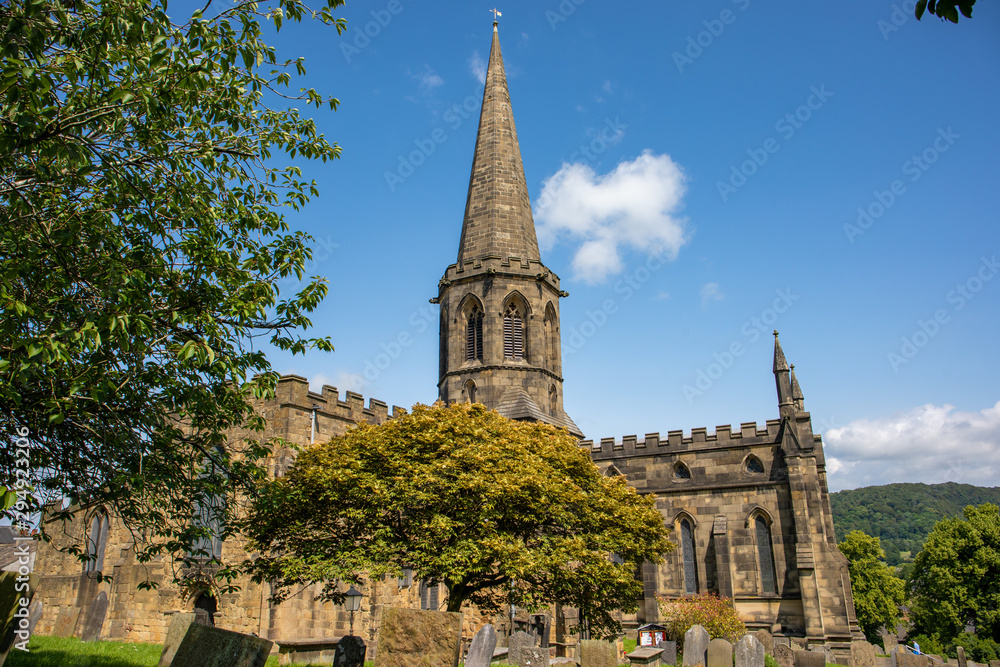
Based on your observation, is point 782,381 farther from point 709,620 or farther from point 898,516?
point 898,516

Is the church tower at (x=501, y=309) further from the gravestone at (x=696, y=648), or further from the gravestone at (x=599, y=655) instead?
the gravestone at (x=599, y=655)

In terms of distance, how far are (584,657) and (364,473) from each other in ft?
19.7

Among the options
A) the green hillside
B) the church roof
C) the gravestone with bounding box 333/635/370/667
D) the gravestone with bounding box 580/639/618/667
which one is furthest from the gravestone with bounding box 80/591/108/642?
the green hillside

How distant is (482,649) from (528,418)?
13793 millimetres

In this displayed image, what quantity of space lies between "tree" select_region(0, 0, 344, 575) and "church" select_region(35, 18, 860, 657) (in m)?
10.4

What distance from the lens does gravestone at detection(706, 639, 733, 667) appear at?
1518cm

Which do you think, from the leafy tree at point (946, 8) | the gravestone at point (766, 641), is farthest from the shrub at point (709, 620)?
the leafy tree at point (946, 8)

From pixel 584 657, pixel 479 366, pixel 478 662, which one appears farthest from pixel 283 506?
pixel 479 366

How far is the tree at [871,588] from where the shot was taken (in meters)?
44.6

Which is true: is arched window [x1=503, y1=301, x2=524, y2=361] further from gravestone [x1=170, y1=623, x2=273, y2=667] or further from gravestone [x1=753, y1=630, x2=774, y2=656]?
gravestone [x1=170, y1=623, x2=273, y2=667]

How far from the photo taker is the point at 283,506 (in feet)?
50.2

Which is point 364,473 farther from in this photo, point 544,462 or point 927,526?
point 927,526

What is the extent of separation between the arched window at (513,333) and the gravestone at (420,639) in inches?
786

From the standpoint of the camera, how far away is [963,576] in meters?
38.3
